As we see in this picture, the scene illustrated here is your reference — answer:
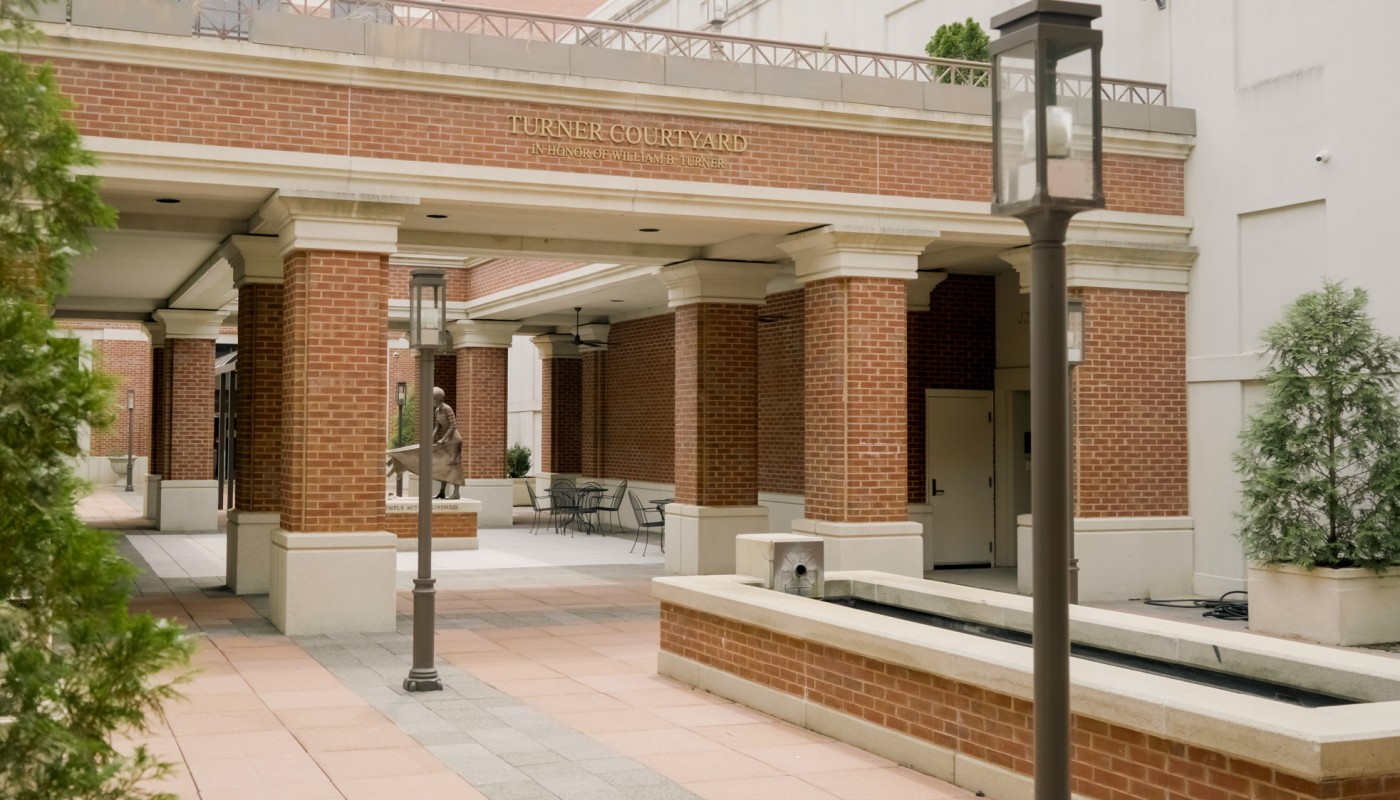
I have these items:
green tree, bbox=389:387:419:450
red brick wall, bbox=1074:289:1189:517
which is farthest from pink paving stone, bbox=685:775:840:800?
green tree, bbox=389:387:419:450

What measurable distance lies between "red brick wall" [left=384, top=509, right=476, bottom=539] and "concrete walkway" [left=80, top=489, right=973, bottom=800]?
6048mm

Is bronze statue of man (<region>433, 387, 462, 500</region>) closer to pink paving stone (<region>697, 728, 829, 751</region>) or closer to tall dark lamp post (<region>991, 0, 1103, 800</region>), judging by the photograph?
pink paving stone (<region>697, 728, 829, 751</region>)

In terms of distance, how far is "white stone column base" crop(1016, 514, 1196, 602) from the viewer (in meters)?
14.4

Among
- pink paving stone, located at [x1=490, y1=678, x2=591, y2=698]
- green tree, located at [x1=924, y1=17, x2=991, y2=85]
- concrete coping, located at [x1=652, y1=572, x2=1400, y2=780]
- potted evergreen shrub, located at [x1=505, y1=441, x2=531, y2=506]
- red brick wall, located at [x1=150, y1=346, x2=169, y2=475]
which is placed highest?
green tree, located at [x1=924, y1=17, x2=991, y2=85]

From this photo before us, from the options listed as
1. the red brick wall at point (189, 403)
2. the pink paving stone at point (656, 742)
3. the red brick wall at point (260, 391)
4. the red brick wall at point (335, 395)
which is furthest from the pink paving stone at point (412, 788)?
the red brick wall at point (189, 403)

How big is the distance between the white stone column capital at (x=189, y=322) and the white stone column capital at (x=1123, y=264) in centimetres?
1437

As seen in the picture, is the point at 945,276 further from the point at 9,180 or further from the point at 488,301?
the point at 9,180

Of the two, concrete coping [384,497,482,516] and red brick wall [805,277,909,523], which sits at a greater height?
red brick wall [805,277,909,523]

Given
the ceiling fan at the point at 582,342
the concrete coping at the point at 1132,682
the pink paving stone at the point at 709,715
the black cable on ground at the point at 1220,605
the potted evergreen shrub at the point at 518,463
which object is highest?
the ceiling fan at the point at 582,342

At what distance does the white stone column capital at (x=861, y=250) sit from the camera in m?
13.4

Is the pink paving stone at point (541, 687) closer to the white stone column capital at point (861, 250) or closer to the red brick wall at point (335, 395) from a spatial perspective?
the red brick wall at point (335, 395)

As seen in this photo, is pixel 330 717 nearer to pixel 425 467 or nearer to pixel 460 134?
pixel 425 467

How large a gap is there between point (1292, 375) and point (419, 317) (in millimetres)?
7774

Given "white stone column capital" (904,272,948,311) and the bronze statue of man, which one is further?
the bronze statue of man
